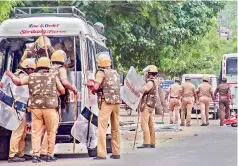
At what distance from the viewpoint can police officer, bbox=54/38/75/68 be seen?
14016mm

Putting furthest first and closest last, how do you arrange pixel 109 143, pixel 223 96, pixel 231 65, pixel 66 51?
pixel 231 65 < pixel 223 96 < pixel 109 143 < pixel 66 51

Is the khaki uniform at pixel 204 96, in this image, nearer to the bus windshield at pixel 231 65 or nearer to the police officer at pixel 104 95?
the bus windshield at pixel 231 65

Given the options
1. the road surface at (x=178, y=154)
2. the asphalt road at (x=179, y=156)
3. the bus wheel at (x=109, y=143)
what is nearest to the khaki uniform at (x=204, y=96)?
the road surface at (x=178, y=154)

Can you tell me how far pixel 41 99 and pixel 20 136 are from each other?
0.95 m

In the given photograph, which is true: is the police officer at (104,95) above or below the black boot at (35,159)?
above

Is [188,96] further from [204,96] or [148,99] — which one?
[148,99]

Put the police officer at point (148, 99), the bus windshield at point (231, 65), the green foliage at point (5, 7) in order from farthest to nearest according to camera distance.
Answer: the bus windshield at point (231, 65) → the green foliage at point (5, 7) → the police officer at point (148, 99)

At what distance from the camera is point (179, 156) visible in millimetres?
13562

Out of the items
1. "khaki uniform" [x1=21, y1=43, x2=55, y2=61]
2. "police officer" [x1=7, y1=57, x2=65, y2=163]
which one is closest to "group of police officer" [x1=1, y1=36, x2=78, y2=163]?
"police officer" [x1=7, y1=57, x2=65, y2=163]

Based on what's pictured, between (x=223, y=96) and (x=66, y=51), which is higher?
(x=66, y=51)

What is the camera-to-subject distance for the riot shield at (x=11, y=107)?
13008mm

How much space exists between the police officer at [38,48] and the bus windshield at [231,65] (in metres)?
19.0

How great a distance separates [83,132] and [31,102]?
129 centimetres

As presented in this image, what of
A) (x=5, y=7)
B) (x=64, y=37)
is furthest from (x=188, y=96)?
(x=64, y=37)
